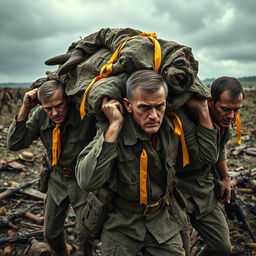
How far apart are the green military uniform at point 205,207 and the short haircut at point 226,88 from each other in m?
0.45

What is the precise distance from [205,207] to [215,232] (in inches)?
11.4

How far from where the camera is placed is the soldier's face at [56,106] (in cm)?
328

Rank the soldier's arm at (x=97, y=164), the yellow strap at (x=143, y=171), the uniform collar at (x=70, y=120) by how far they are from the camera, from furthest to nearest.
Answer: the uniform collar at (x=70, y=120), the yellow strap at (x=143, y=171), the soldier's arm at (x=97, y=164)

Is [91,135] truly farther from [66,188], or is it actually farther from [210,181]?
[210,181]

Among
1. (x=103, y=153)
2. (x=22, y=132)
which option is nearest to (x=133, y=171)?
(x=103, y=153)

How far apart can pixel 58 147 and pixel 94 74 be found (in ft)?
3.42

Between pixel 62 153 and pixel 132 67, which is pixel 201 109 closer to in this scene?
pixel 132 67

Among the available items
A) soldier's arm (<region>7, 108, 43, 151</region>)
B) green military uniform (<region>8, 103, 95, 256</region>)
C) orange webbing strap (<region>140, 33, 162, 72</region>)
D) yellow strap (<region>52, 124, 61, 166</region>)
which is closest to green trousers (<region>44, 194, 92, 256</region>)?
green military uniform (<region>8, 103, 95, 256</region>)

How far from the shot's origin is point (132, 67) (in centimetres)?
→ 261

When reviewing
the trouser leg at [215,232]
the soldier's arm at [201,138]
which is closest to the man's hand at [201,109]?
the soldier's arm at [201,138]

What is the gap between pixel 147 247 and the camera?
2811mm

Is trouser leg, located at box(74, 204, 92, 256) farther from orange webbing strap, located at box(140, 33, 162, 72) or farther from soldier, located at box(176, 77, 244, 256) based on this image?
orange webbing strap, located at box(140, 33, 162, 72)

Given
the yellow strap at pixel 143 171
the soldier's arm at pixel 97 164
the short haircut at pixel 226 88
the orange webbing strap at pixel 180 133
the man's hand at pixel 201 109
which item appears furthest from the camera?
the short haircut at pixel 226 88

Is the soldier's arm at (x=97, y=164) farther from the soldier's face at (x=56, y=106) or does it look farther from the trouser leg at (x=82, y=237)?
the trouser leg at (x=82, y=237)
